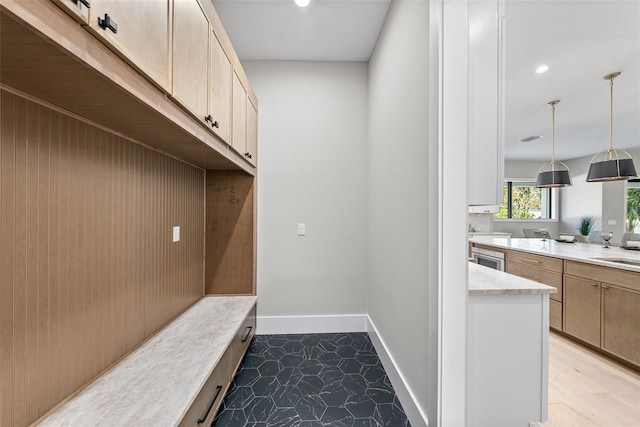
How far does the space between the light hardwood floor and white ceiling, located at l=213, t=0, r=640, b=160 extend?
2765mm

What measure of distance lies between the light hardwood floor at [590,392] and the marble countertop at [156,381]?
6.80 feet

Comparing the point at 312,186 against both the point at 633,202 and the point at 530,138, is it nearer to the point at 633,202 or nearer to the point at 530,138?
the point at 530,138

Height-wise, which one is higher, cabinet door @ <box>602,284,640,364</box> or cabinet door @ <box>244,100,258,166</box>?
cabinet door @ <box>244,100,258,166</box>

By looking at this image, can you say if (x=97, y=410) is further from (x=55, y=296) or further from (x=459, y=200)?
(x=459, y=200)

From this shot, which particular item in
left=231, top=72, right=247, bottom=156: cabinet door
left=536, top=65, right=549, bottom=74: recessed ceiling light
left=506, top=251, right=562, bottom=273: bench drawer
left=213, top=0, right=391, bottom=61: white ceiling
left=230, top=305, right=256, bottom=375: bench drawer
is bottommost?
left=230, top=305, right=256, bottom=375: bench drawer

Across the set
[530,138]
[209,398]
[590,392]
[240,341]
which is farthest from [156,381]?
[530,138]

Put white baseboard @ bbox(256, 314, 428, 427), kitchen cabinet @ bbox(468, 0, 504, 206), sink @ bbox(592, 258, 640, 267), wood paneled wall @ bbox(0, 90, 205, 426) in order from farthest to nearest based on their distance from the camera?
white baseboard @ bbox(256, 314, 428, 427)
sink @ bbox(592, 258, 640, 267)
kitchen cabinet @ bbox(468, 0, 504, 206)
wood paneled wall @ bbox(0, 90, 205, 426)

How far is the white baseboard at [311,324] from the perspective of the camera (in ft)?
9.16

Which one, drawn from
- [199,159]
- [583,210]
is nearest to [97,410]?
[199,159]

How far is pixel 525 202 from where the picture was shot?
775cm

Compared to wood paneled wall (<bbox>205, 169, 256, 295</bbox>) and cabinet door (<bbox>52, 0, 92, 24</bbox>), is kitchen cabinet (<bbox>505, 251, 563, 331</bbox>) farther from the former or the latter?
cabinet door (<bbox>52, 0, 92, 24</bbox>)

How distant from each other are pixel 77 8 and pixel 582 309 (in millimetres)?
3891

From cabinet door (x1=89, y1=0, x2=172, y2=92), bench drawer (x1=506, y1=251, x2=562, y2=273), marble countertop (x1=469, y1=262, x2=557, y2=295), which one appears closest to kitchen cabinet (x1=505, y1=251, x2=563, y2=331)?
bench drawer (x1=506, y1=251, x2=562, y2=273)

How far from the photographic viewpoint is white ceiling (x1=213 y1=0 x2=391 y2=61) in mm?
2096
